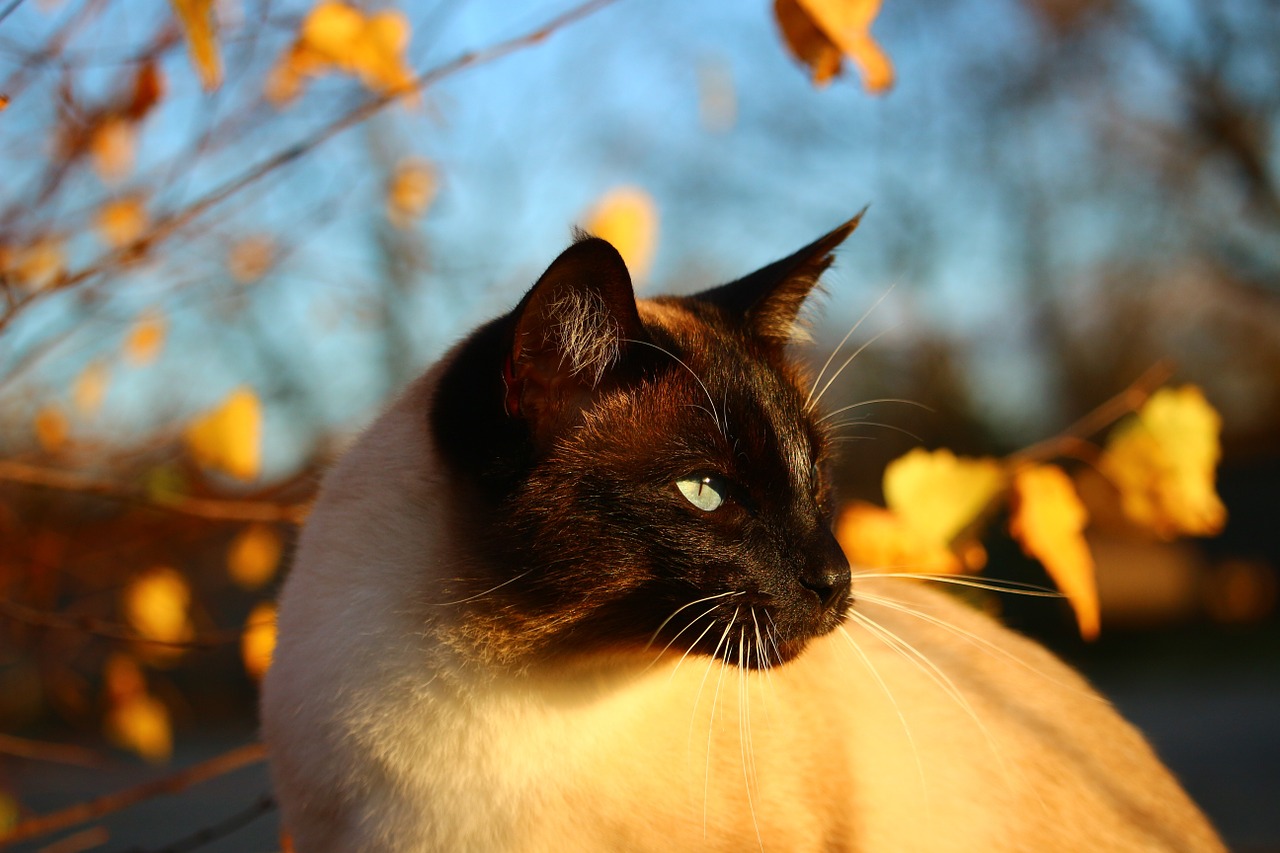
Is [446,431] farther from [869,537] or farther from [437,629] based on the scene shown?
[869,537]

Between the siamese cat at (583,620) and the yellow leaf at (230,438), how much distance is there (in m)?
0.61

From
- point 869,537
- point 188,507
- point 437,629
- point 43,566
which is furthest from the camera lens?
point 43,566

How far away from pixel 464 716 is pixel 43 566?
139cm

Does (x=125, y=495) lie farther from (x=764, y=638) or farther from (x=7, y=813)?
(x=7, y=813)

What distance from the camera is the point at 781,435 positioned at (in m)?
1.38

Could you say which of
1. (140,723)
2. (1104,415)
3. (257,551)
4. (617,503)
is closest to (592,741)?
(617,503)

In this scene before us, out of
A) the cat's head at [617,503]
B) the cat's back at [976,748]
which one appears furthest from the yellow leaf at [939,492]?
the cat's head at [617,503]

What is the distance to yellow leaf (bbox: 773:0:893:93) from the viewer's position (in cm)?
111

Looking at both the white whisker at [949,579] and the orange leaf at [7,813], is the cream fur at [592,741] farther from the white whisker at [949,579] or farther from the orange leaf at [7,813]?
the orange leaf at [7,813]

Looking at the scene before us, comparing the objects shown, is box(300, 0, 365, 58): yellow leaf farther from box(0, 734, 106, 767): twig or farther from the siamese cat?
box(0, 734, 106, 767): twig

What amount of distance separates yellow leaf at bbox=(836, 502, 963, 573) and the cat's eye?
550 mm

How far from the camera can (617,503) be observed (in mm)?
1297

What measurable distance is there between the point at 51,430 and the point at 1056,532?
6.55 feet

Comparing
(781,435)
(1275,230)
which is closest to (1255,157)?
(1275,230)
